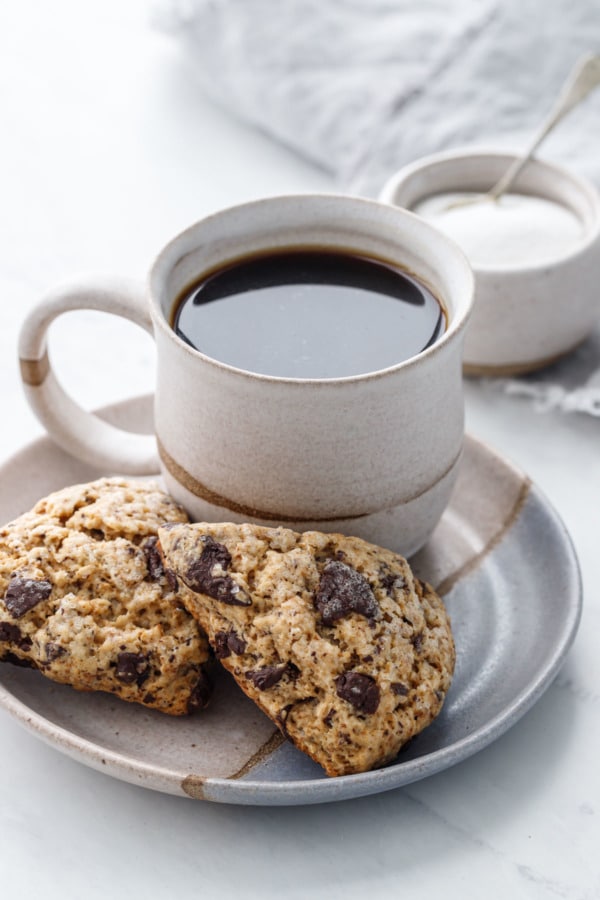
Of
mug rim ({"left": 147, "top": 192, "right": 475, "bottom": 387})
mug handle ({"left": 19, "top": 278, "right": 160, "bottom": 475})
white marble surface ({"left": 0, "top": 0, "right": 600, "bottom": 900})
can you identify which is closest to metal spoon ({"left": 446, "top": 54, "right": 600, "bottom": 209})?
white marble surface ({"left": 0, "top": 0, "right": 600, "bottom": 900})

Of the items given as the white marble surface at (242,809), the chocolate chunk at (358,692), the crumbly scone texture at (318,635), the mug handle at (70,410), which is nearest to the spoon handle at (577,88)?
the white marble surface at (242,809)

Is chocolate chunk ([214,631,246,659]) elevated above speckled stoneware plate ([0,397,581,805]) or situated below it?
above

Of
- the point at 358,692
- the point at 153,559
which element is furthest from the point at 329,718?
the point at 153,559

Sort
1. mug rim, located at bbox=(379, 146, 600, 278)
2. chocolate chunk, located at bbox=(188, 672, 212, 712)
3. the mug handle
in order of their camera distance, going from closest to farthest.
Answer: chocolate chunk, located at bbox=(188, 672, 212, 712), the mug handle, mug rim, located at bbox=(379, 146, 600, 278)

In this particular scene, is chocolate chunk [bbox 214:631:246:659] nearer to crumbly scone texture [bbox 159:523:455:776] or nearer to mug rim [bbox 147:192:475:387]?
crumbly scone texture [bbox 159:523:455:776]

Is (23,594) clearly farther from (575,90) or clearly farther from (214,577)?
(575,90)

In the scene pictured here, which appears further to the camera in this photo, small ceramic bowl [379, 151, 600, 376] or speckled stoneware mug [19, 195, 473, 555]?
small ceramic bowl [379, 151, 600, 376]

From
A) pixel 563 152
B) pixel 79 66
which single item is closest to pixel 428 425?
pixel 563 152
